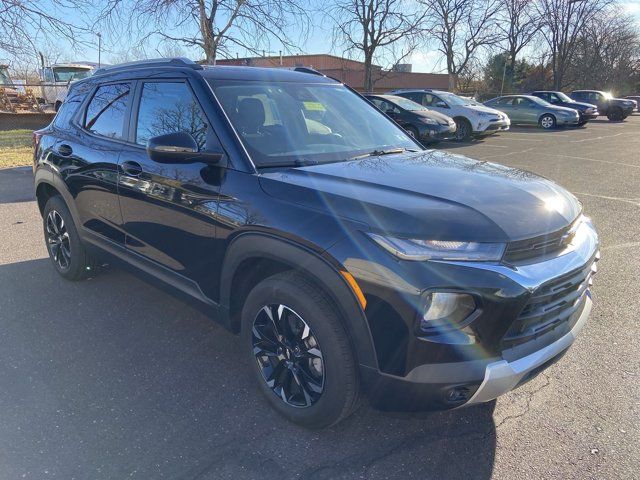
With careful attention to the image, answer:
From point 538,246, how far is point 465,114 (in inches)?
591

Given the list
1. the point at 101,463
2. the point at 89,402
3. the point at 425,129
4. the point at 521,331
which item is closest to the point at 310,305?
the point at 521,331

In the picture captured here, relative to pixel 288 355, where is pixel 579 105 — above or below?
above

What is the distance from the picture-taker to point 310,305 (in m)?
2.27

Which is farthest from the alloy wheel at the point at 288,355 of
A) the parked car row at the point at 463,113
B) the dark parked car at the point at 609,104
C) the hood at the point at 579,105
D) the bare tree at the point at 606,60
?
the bare tree at the point at 606,60

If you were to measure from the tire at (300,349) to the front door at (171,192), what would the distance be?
18.3 inches

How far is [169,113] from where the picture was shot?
3203mm

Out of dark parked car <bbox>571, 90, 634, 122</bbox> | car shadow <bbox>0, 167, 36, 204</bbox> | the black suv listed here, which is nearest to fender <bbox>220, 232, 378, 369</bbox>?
the black suv

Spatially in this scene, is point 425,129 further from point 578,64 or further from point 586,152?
point 578,64

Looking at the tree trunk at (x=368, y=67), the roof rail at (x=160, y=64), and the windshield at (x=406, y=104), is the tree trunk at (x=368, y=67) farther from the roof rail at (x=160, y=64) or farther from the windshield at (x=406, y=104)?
the roof rail at (x=160, y=64)

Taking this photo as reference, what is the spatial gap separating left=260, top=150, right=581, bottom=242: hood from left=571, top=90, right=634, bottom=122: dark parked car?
29.8 m

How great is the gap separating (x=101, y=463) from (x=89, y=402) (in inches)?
21.5

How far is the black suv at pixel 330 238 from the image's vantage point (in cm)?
201

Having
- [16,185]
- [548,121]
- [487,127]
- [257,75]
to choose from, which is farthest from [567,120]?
[257,75]

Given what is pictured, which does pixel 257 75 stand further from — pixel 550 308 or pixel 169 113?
pixel 550 308
